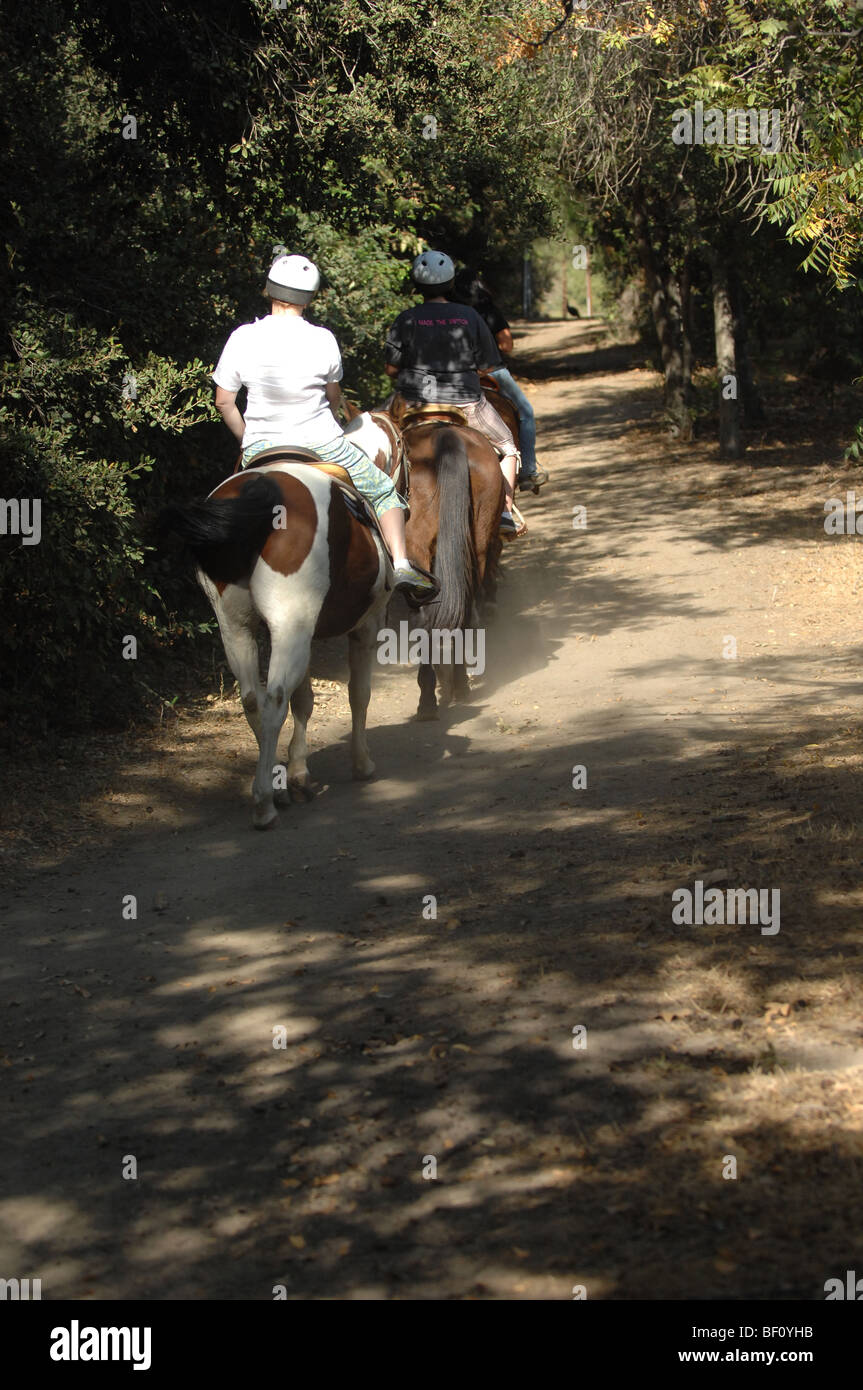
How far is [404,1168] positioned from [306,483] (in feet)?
14.4

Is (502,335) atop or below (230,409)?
atop

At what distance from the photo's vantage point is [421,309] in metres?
10.9

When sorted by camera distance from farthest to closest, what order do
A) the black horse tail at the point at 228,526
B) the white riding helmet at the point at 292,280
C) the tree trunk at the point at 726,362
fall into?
the tree trunk at the point at 726,362, the white riding helmet at the point at 292,280, the black horse tail at the point at 228,526

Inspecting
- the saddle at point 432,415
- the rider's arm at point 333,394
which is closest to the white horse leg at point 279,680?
the rider's arm at point 333,394

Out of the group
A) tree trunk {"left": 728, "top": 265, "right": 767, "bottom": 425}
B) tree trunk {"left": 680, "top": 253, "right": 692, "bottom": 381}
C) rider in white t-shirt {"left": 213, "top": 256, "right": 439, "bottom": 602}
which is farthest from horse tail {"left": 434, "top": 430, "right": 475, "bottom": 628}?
tree trunk {"left": 680, "top": 253, "right": 692, "bottom": 381}

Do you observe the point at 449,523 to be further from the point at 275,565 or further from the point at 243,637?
the point at 275,565

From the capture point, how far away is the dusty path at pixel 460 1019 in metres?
3.80

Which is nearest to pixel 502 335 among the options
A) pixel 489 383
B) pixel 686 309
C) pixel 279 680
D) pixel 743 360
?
pixel 489 383

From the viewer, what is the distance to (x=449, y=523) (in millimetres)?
10227

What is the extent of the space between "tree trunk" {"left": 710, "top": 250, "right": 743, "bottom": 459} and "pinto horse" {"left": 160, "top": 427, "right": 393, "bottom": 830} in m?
13.0

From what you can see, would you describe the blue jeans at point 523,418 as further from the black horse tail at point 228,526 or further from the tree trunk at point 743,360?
the tree trunk at point 743,360

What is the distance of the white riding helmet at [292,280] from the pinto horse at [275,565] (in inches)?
32.9

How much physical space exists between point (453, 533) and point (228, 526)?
310cm

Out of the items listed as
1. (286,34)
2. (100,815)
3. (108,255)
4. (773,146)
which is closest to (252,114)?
(286,34)
